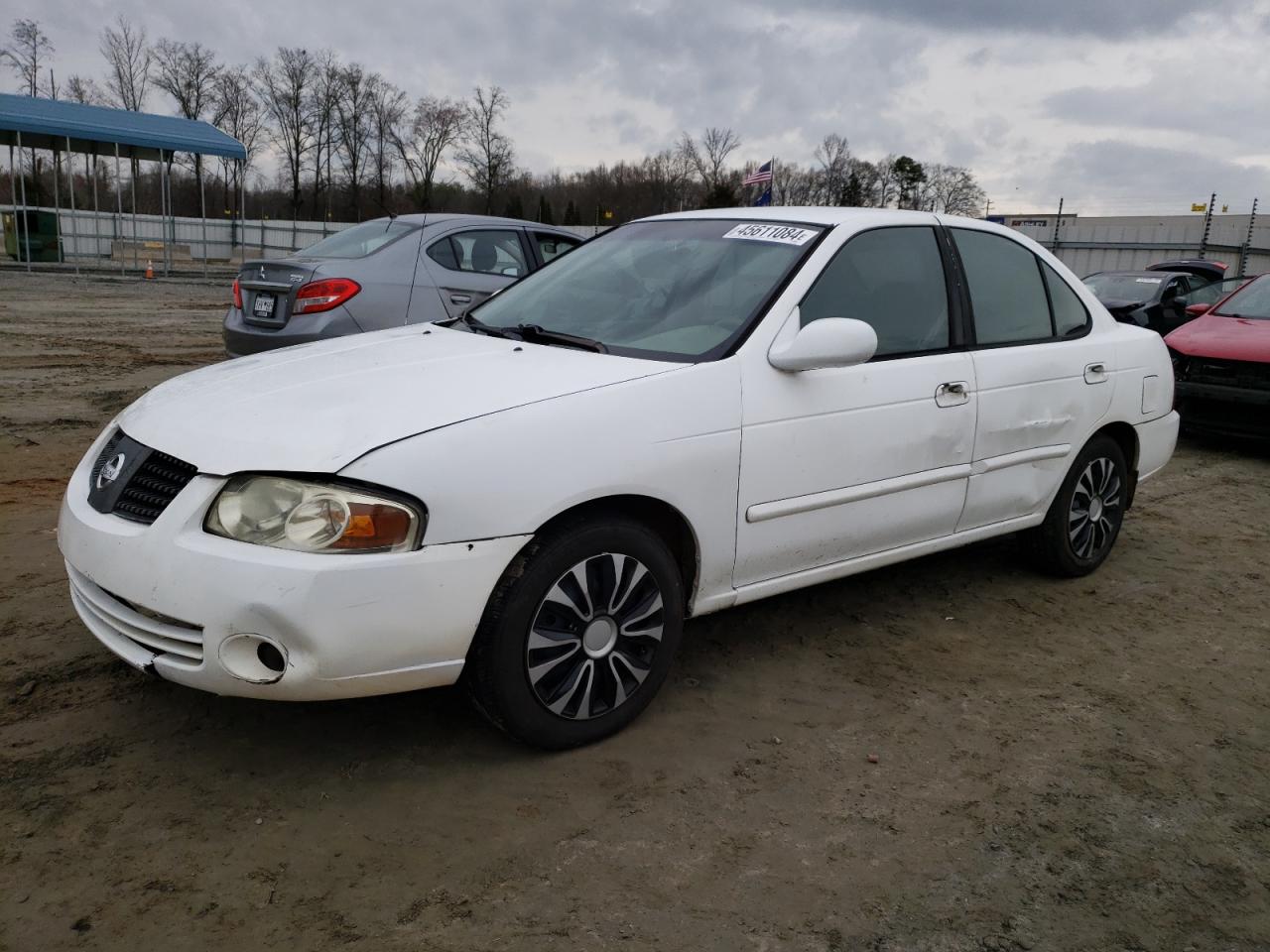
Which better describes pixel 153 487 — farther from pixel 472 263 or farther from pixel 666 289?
pixel 472 263

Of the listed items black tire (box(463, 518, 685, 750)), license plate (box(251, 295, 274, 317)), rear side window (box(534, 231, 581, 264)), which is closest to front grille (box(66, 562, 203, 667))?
black tire (box(463, 518, 685, 750))

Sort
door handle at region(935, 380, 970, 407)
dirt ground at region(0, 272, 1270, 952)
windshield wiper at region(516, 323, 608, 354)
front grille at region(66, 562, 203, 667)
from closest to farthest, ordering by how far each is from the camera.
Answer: dirt ground at region(0, 272, 1270, 952), front grille at region(66, 562, 203, 667), windshield wiper at region(516, 323, 608, 354), door handle at region(935, 380, 970, 407)

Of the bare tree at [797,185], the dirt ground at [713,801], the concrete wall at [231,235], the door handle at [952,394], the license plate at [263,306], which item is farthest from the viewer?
the bare tree at [797,185]

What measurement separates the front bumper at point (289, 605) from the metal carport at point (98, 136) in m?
23.2

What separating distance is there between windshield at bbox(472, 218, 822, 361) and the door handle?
0.77 metres

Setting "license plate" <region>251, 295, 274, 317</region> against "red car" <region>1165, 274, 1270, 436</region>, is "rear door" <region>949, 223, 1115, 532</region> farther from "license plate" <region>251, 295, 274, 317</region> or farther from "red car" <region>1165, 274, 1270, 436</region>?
"license plate" <region>251, 295, 274, 317</region>

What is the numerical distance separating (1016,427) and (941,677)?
1.15m

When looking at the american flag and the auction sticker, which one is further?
the american flag

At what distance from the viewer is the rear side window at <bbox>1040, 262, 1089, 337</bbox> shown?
15.3 ft

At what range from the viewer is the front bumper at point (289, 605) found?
2543 mm

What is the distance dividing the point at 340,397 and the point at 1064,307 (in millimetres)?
3382

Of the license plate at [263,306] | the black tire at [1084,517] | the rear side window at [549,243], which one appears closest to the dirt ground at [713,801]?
the black tire at [1084,517]

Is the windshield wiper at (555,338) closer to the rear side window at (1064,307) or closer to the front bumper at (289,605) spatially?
the front bumper at (289,605)

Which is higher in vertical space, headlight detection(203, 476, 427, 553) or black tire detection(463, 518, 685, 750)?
headlight detection(203, 476, 427, 553)
